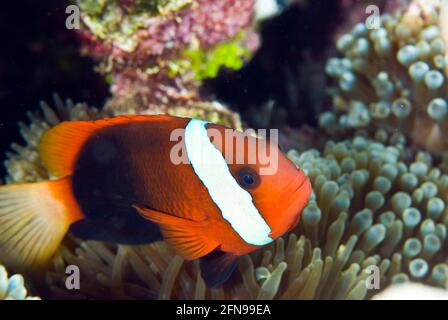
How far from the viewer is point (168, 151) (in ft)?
4.51

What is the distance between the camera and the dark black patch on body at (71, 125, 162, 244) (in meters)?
1.43

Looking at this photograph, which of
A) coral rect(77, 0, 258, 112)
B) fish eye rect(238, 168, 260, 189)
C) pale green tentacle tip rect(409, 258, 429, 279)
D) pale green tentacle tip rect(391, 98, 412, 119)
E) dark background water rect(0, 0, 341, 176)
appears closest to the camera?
fish eye rect(238, 168, 260, 189)

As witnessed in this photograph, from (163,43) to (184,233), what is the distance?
3.79ft

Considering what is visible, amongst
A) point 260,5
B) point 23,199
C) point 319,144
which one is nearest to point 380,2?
point 260,5

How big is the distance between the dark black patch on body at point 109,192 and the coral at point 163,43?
87 centimetres

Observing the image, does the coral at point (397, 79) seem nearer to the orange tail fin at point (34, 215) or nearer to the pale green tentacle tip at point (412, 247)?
the pale green tentacle tip at point (412, 247)

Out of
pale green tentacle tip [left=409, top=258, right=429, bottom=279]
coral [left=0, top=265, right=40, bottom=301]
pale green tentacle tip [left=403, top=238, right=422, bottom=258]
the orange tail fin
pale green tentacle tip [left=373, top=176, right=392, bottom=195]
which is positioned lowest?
pale green tentacle tip [left=409, top=258, right=429, bottom=279]

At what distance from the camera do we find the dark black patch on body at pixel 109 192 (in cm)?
143

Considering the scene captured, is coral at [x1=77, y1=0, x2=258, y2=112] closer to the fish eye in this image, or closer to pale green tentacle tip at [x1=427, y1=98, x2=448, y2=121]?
pale green tentacle tip at [x1=427, y1=98, x2=448, y2=121]

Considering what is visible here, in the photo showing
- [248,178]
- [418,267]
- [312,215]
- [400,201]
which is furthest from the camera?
[400,201]

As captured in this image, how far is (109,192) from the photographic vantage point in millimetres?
1474

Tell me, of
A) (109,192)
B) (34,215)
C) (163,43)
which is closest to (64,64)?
(163,43)

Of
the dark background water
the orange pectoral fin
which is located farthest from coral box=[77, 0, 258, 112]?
the orange pectoral fin

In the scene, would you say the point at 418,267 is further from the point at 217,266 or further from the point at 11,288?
the point at 11,288
